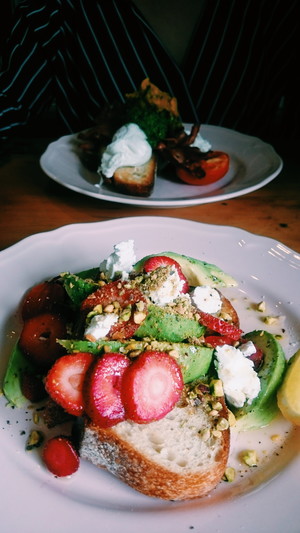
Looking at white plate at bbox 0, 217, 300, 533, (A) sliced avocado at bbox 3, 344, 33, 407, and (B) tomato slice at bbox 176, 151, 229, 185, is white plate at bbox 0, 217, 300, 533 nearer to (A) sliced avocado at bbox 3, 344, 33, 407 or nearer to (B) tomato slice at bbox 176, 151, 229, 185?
(A) sliced avocado at bbox 3, 344, 33, 407

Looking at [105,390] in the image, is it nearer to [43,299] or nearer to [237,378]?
[237,378]

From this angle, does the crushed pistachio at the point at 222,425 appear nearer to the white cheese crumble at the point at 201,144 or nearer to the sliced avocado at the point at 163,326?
the sliced avocado at the point at 163,326

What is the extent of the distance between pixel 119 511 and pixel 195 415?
0.30 metres

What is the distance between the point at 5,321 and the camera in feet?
5.18

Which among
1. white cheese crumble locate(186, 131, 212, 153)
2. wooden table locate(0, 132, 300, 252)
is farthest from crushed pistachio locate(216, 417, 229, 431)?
white cheese crumble locate(186, 131, 212, 153)

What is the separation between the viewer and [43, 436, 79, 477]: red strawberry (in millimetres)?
1166

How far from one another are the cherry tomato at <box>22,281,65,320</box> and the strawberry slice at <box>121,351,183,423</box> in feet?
1.56

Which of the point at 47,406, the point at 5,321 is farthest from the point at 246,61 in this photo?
the point at 47,406

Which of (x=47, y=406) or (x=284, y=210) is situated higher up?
(x=284, y=210)

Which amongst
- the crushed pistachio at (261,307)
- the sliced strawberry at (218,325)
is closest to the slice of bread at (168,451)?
the sliced strawberry at (218,325)

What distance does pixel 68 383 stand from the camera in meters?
1.18

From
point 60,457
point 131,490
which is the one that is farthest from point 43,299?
→ point 131,490

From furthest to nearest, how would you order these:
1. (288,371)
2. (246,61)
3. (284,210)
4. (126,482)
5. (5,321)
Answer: (246,61) < (284,210) < (5,321) < (288,371) < (126,482)

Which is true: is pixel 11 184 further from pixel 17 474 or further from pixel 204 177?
pixel 17 474
